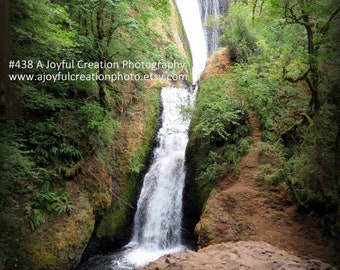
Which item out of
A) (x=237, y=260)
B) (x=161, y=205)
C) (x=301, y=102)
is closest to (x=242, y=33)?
(x=301, y=102)

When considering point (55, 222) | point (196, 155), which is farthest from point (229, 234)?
point (55, 222)

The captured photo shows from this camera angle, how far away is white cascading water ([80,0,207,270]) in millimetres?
8586

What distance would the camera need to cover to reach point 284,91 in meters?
9.36

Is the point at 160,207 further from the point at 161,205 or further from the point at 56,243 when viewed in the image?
the point at 56,243

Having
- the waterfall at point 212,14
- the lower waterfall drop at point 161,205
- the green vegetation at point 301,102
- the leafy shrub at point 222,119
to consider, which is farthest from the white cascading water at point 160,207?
the waterfall at point 212,14

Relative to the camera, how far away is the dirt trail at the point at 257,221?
649 centimetres

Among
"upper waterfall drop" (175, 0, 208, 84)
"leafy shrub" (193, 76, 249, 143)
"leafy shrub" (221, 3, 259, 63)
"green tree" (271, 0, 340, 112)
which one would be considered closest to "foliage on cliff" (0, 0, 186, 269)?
"leafy shrub" (193, 76, 249, 143)

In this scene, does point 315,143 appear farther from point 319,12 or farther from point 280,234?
point 319,12

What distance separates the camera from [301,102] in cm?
873

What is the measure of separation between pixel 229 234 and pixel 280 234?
1.32 meters

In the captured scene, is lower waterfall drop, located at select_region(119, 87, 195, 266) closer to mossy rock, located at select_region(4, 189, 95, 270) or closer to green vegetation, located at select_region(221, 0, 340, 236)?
mossy rock, located at select_region(4, 189, 95, 270)

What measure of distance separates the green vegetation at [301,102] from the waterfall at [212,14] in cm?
1253

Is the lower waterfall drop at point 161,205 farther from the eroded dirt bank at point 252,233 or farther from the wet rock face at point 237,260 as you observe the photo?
the wet rock face at point 237,260

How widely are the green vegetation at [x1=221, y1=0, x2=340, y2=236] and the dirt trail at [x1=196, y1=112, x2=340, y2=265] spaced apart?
1.19 ft
